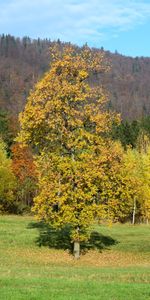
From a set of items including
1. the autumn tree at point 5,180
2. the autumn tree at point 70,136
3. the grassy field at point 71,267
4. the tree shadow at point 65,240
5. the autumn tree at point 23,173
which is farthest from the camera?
the autumn tree at point 23,173

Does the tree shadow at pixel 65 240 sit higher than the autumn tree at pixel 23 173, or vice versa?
the autumn tree at pixel 23 173

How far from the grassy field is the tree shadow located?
0.08 metres

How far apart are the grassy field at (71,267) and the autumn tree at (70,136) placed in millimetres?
2407

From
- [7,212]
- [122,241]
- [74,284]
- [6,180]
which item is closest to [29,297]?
[74,284]

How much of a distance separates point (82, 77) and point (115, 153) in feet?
16.8

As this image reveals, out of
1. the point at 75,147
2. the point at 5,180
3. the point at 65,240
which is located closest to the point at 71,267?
the point at 75,147

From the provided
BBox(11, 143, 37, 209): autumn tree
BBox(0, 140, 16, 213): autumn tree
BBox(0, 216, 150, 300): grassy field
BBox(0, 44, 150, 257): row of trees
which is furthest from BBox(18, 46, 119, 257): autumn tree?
BBox(11, 143, 37, 209): autumn tree

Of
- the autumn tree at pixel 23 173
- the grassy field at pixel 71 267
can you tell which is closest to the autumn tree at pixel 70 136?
the grassy field at pixel 71 267

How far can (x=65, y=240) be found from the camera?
34.0 m

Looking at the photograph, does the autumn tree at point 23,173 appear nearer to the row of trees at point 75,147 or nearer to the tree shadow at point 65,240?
the tree shadow at point 65,240

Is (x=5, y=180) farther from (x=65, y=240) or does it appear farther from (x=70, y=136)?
(x=70, y=136)

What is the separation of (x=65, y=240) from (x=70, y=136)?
881 cm

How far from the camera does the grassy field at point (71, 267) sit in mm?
14242

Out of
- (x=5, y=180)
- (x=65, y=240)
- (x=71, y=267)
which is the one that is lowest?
(x=71, y=267)
